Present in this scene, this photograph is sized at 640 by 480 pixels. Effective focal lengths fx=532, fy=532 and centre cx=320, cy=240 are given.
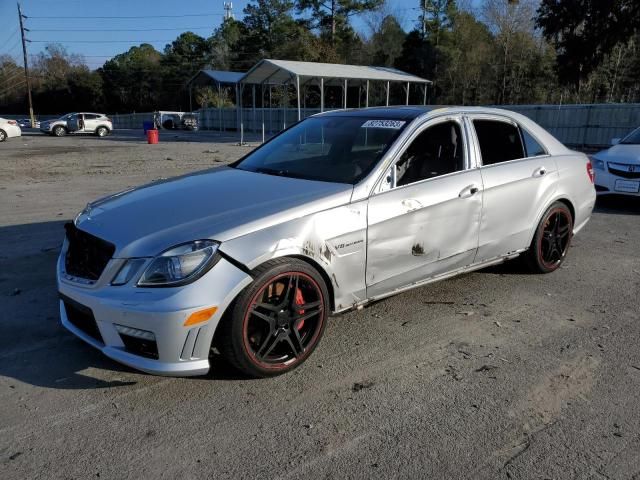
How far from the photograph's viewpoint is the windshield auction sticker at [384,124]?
4.13 meters

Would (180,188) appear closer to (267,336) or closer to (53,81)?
(267,336)

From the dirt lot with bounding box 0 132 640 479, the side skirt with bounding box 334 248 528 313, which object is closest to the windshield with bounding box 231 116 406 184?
the side skirt with bounding box 334 248 528 313

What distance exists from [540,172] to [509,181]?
0.54 m

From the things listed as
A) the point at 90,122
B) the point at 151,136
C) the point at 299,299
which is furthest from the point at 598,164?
the point at 90,122

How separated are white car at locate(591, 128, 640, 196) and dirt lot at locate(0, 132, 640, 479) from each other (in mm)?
4365

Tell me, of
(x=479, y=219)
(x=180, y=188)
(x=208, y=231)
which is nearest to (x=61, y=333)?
(x=180, y=188)

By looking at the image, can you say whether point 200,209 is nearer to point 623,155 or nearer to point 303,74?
point 623,155

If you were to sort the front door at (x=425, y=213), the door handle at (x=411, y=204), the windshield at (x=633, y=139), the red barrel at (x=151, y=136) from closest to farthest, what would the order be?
the front door at (x=425, y=213) → the door handle at (x=411, y=204) → the windshield at (x=633, y=139) → the red barrel at (x=151, y=136)

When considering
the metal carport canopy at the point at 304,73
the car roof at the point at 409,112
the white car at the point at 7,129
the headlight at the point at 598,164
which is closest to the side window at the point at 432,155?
the car roof at the point at 409,112

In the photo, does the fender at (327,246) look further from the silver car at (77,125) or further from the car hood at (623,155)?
the silver car at (77,125)

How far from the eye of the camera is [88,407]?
2967 mm

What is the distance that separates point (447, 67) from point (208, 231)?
4992cm

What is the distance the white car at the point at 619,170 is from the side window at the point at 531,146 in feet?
13.6

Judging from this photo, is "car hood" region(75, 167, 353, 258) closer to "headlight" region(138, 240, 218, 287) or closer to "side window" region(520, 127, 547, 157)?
"headlight" region(138, 240, 218, 287)
